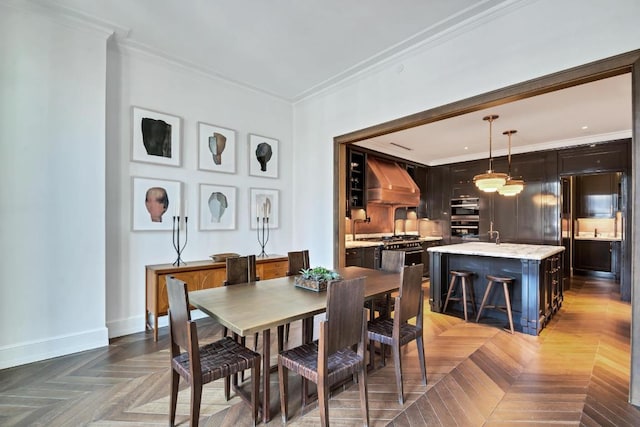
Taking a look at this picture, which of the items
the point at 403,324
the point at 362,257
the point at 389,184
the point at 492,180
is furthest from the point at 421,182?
the point at 403,324

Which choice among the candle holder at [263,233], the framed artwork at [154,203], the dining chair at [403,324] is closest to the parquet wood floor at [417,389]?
the dining chair at [403,324]

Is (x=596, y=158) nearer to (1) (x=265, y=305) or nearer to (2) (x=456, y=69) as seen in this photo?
(2) (x=456, y=69)

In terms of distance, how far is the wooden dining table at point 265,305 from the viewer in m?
1.76

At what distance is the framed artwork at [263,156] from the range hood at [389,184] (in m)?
2.04

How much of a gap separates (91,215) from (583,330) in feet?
18.6

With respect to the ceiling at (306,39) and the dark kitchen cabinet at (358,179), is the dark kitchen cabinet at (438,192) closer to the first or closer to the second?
the ceiling at (306,39)

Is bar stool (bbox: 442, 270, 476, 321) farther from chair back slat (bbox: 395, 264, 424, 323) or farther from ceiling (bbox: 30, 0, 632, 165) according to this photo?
ceiling (bbox: 30, 0, 632, 165)

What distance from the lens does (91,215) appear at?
3.09 metres

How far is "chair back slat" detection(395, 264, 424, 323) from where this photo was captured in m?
2.26

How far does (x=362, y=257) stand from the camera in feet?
18.3

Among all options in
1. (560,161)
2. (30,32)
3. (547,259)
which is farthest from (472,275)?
(30,32)

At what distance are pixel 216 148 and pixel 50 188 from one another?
185 cm

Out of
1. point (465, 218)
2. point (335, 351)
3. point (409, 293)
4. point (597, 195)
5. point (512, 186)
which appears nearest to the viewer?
point (335, 351)

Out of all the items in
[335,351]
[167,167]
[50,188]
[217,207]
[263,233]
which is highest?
[167,167]
